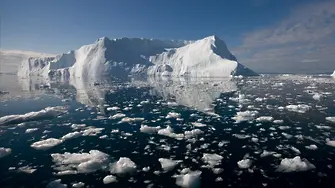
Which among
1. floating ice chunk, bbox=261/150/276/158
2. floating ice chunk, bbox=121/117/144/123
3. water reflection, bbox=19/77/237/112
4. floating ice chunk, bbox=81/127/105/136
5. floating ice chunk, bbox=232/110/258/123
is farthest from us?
water reflection, bbox=19/77/237/112

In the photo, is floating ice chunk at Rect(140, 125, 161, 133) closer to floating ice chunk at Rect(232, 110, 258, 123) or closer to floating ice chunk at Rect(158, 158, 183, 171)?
floating ice chunk at Rect(158, 158, 183, 171)

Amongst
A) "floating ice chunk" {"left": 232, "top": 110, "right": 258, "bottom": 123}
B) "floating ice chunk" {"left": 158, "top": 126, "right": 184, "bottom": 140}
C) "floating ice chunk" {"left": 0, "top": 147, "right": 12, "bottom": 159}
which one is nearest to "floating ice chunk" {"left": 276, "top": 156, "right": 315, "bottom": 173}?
"floating ice chunk" {"left": 158, "top": 126, "right": 184, "bottom": 140}

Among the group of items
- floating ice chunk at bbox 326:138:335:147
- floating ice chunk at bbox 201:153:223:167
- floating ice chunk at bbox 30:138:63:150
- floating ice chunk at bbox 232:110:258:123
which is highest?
floating ice chunk at bbox 232:110:258:123

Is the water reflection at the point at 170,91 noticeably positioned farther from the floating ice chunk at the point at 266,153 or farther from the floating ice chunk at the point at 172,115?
the floating ice chunk at the point at 266,153

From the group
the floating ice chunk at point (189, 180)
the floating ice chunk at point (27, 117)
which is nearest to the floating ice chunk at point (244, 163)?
the floating ice chunk at point (189, 180)

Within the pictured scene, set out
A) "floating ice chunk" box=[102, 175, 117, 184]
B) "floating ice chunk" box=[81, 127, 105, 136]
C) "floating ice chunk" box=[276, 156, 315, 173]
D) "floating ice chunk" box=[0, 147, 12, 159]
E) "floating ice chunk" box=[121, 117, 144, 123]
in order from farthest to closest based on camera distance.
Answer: "floating ice chunk" box=[121, 117, 144, 123] < "floating ice chunk" box=[81, 127, 105, 136] < "floating ice chunk" box=[0, 147, 12, 159] < "floating ice chunk" box=[276, 156, 315, 173] < "floating ice chunk" box=[102, 175, 117, 184]

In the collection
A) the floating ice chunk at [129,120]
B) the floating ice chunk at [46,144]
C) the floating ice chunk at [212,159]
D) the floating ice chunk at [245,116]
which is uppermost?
the floating ice chunk at [245,116]

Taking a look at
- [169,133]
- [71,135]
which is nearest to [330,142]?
[169,133]
